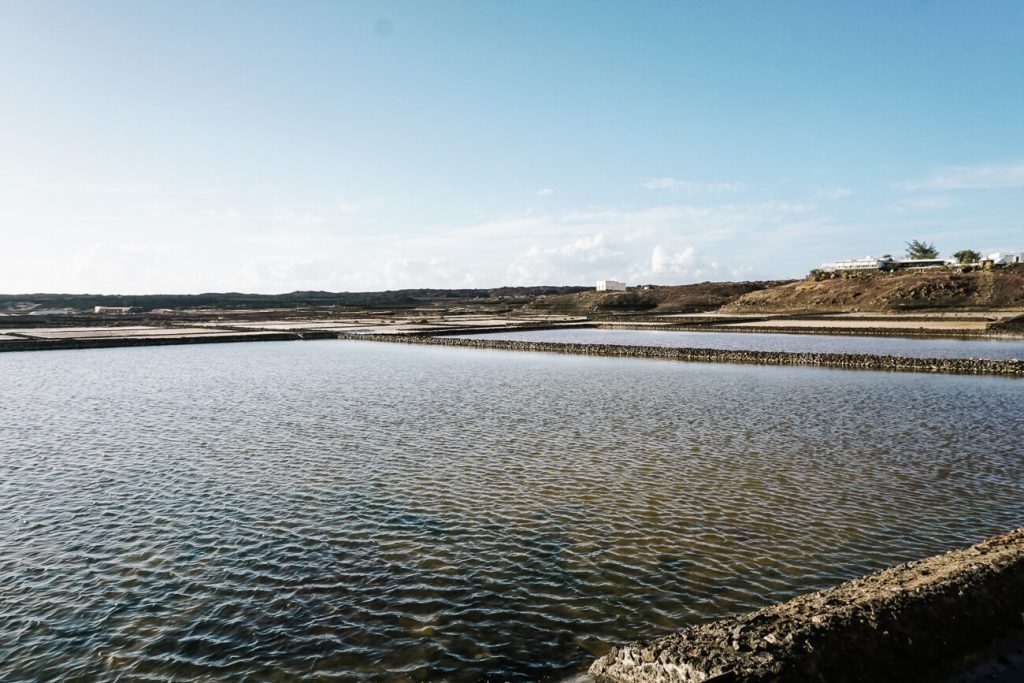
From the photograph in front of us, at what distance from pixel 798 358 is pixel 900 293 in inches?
2410

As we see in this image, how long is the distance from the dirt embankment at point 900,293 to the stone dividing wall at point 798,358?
55034 mm

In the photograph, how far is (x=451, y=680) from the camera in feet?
24.4

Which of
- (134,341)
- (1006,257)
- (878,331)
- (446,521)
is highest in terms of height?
(1006,257)

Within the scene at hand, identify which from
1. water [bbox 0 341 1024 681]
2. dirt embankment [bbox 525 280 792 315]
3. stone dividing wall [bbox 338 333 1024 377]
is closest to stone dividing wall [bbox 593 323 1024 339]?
stone dividing wall [bbox 338 333 1024 377]

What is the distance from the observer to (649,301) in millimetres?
130500

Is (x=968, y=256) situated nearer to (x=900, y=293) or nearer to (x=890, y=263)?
(x=890, y=263)

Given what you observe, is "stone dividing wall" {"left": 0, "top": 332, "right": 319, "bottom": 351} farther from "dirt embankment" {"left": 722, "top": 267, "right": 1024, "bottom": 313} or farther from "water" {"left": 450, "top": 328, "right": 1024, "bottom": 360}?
"dirt embankment" {"left": 722, "top": 267, "right": 1024, "bottom": 313}

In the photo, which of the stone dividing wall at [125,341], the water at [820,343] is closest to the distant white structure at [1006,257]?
the water at [820,343]

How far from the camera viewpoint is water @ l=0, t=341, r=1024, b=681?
840 centimetres

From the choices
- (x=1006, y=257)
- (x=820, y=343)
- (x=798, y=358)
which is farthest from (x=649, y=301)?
(x=798, y=358)

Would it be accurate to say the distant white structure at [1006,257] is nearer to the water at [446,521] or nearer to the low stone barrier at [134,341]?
the water at [446,521]

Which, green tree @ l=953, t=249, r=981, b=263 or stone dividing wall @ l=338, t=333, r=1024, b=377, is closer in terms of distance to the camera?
stone dividing wall @ l=338, t=333, r=1024, b=377

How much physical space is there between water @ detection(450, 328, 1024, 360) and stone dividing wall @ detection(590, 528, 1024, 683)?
36.5 meters

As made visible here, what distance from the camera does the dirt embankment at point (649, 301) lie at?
412 feet
